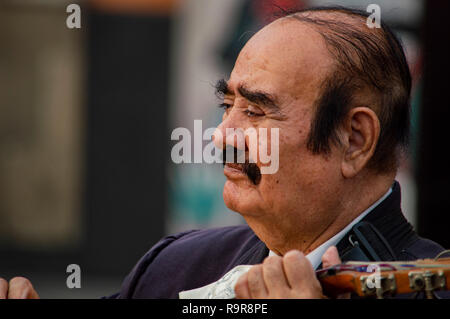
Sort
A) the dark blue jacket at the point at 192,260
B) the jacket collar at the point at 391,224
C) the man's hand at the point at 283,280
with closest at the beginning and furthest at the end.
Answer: the man's hand at the point at 283,280 < the jacket collar at the point at 391,224 < the dark blue jacket at the point at 192,260

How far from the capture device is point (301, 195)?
264cm

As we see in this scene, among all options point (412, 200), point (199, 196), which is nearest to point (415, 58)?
point (412, 200)

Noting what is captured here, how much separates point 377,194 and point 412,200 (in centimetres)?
334

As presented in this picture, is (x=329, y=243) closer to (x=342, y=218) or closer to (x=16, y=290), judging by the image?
(x=342, y=218)

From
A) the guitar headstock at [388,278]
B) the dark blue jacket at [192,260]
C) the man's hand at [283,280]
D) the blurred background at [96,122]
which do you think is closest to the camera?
the guitar headstock at [388,278]

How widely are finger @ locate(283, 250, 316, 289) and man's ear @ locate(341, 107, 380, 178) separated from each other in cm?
63

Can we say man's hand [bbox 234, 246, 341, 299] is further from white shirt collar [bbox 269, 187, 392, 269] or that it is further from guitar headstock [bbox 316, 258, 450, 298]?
white shirt collar [bbox 269, 187, 392, 269]

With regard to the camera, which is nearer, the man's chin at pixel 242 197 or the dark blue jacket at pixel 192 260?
the man's chin at pixel 242 197

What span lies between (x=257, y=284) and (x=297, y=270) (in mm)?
133

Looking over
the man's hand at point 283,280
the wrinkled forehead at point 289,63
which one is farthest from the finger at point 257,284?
the wrinkled forehead at point 289,63

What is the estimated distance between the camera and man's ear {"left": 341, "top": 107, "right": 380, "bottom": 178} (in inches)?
104

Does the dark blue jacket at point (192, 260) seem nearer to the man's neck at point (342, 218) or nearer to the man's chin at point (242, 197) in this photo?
the man's neck at point (342, 218)

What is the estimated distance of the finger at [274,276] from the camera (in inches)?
83.4

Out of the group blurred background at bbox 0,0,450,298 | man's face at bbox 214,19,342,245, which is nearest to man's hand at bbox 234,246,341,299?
man's face at bbox 214,19,342,245
